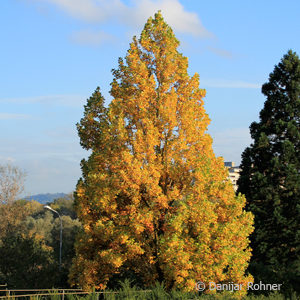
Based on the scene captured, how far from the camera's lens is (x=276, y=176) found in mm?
28641

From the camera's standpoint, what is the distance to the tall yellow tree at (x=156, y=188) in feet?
55.0

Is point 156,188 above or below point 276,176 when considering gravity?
below

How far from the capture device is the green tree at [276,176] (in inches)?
1057

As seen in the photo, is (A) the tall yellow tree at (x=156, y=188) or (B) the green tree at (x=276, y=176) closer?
(A) the tall yellow tree at (x=156, y=188)

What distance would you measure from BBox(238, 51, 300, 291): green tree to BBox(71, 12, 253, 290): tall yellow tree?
8.00 metres

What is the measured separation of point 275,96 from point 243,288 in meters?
16.3

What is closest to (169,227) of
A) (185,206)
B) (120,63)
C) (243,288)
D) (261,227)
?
(185,206)

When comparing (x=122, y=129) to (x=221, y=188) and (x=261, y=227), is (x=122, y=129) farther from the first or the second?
(x=261, y=227)

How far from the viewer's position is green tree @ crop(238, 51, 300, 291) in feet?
88.1

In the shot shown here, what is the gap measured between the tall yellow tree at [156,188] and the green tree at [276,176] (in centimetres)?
800

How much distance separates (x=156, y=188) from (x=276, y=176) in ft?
45.7

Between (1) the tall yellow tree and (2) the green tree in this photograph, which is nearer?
(1) the tall yellow tree

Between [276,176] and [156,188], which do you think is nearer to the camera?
[156,188]

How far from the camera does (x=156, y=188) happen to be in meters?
17.2
